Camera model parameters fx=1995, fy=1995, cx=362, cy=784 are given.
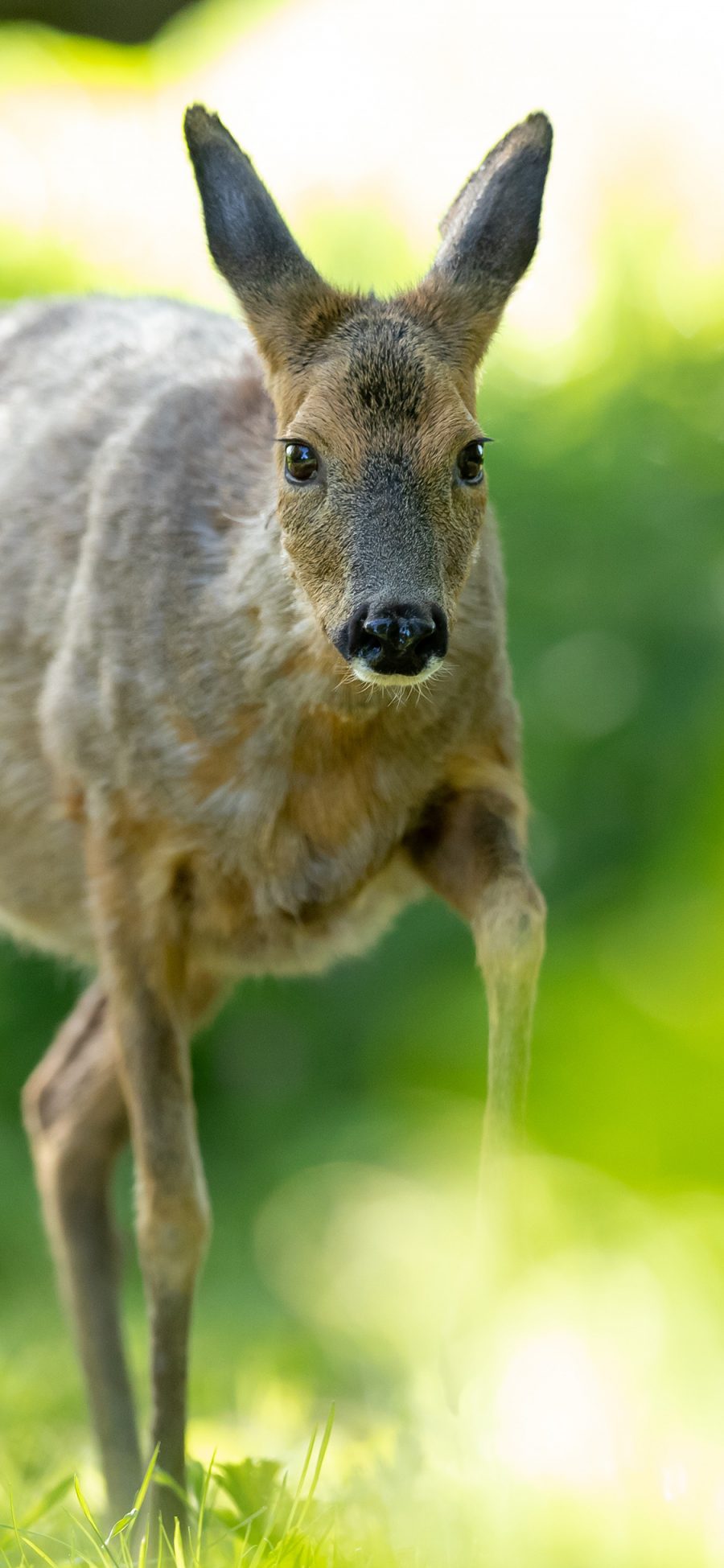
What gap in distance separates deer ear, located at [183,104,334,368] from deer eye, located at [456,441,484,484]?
0.56 m

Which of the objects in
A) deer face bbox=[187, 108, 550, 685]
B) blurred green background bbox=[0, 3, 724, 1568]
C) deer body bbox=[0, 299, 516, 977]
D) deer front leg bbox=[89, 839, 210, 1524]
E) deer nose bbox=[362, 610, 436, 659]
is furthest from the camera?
blurred green background bbox=[0, 3, 724, 1568]

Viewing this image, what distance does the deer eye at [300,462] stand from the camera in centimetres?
439

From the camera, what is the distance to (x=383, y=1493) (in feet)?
16.4

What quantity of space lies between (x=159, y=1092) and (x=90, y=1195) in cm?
143

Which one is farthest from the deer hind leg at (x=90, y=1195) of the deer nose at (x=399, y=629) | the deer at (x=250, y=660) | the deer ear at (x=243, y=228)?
the deer nose at (x=399, y=629)

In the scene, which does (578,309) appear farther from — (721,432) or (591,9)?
(591,9)

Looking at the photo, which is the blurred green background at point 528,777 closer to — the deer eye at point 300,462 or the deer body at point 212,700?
the deer body at point 212,700

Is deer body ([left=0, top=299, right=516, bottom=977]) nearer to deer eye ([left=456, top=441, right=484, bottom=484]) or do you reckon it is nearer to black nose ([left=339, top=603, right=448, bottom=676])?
deer eye ([left=456, top=441, right=484, bottom=484])

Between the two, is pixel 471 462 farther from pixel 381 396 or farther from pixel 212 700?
pixel 212 700

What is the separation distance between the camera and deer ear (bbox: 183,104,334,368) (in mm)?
4648

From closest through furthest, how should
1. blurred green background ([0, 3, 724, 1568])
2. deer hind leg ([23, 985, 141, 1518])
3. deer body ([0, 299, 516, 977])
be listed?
deer body ([0, 299, 516, 977]), deer hind leg ([23, 985, 141, 1518]), blurred green background ([0, 3, 724, 1568])

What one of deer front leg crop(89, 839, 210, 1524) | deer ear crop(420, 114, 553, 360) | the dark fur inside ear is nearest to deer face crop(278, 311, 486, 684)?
deer ear crop(420, 114, 553, 360)

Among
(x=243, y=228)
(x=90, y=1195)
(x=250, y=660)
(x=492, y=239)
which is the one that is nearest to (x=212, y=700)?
(x=250, y=660)

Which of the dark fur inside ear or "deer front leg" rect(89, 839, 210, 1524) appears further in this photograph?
"deer front leg" rect(89, 839, 210, 1524)
